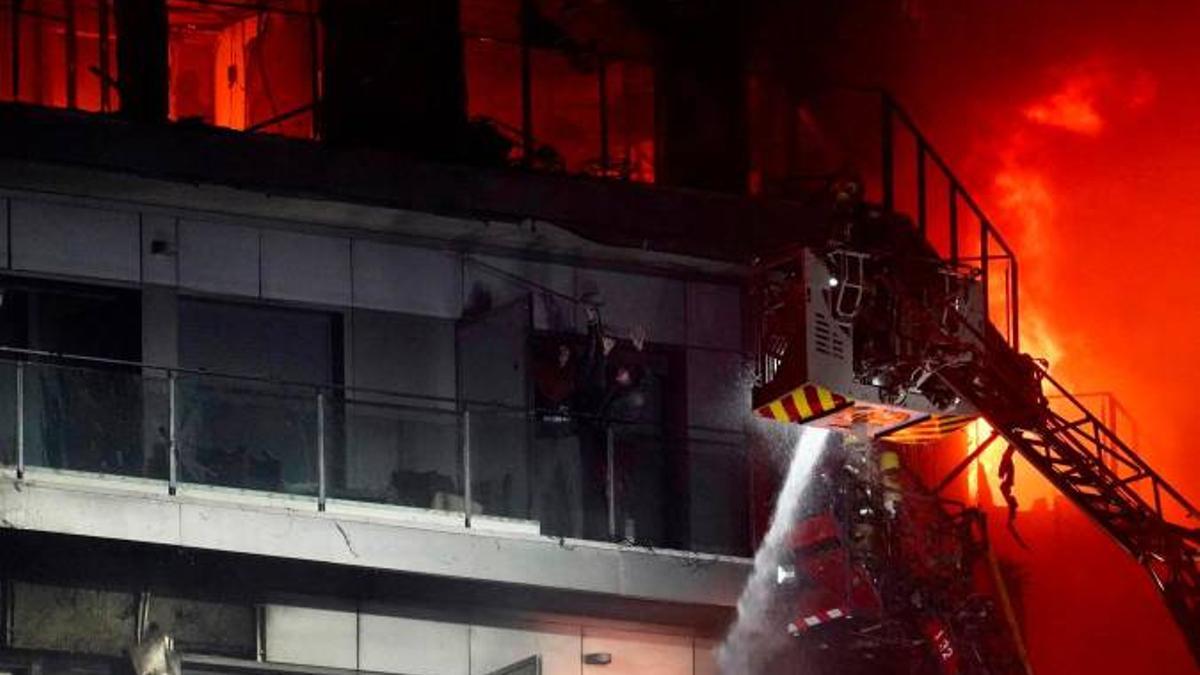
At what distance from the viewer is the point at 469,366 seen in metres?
32.7

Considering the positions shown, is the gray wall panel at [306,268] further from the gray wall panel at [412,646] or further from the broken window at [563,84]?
the gray wall panel at [412,646]

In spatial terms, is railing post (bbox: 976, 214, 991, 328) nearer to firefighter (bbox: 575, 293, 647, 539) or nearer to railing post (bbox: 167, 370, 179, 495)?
firefighter (bbox: 575, 293, 647, 539)

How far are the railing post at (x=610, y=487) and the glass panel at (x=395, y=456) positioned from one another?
1672 millimetres

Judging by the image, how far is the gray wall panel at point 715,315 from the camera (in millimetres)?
34438

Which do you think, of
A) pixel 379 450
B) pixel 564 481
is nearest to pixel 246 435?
pixel 379 450

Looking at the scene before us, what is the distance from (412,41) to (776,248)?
13.1 ft

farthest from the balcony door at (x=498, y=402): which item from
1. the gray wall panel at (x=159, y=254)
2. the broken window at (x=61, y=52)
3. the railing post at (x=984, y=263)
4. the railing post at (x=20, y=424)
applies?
the railing post at (x=20, y=424)

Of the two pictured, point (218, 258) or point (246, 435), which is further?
point (218, 258)

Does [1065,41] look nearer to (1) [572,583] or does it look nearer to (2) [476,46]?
(2) [476,46]

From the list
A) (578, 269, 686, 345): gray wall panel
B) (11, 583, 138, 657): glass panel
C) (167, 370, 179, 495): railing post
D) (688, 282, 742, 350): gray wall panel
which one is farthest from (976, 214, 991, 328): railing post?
(11, 583, 138, 657): glass panel

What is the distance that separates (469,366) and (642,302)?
2.25 m

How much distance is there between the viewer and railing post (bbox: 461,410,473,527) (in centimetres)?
3083

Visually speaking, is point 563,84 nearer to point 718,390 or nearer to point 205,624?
point 718,390

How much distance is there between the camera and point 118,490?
28.6 meters
